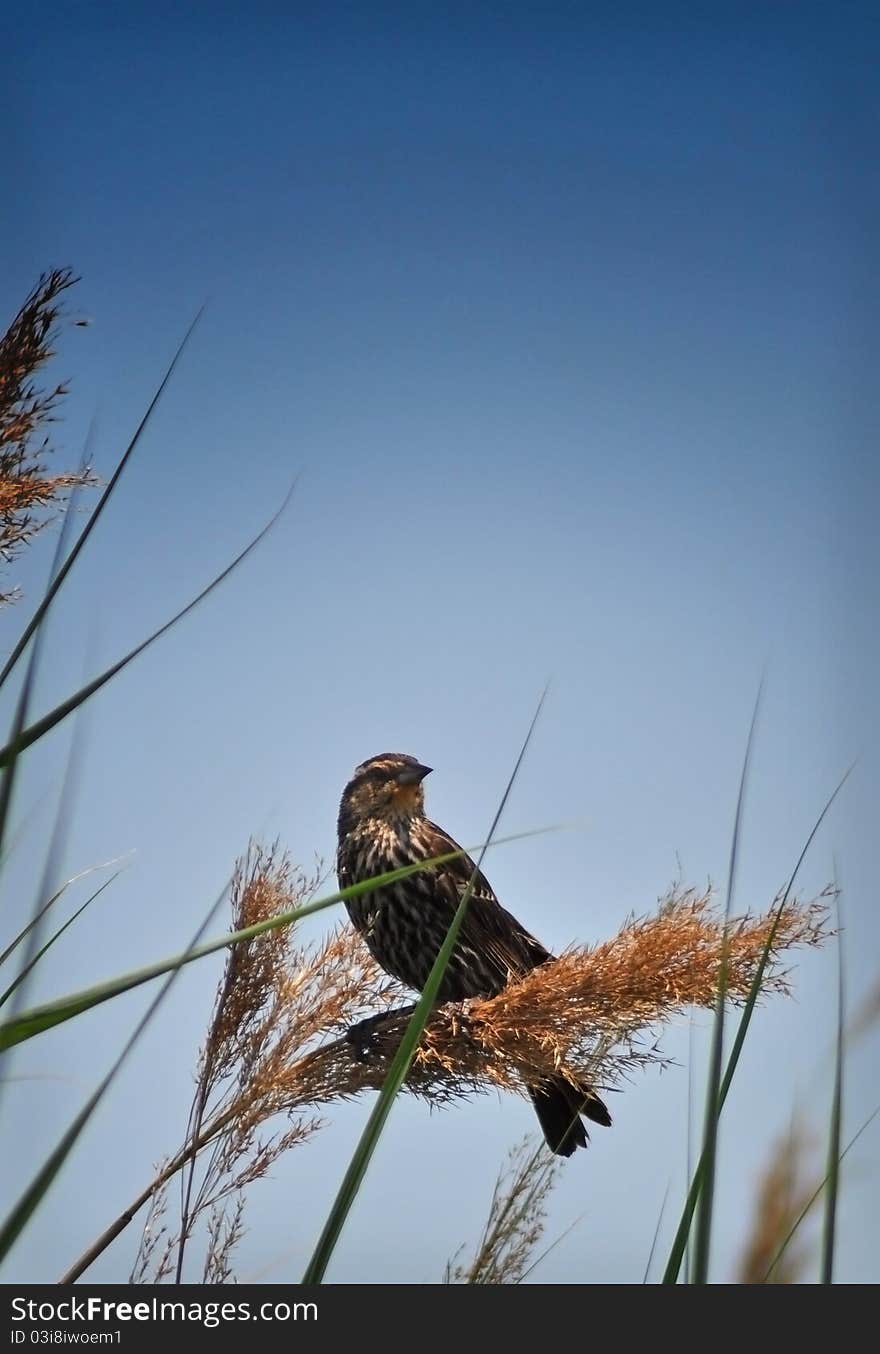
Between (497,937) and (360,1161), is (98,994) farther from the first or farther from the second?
(497,937)

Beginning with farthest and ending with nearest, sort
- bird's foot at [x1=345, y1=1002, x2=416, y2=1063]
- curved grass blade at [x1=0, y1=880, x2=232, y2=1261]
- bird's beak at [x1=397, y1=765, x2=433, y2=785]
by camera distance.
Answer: bird's beak at [x1=397, y1=765, x2=433, y2=785], bird's foot at [x1=345, y1=1002, x2=416, y2=1063], curved grass blade at [x1=0, y1=880, x2=232, y2=1261]

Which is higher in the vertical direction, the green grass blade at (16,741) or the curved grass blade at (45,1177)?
the green grass blade at (16,741)

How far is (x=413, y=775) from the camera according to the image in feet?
11.3

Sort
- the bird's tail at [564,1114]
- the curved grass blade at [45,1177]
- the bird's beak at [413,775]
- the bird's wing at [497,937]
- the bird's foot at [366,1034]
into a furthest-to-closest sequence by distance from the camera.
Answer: the bird's beak at [413,775] < the bird's wing at [497,937] < the bird's tail at [564,1114] < the bird's foot at [366,1034] < the curved grass blade at [45,1177]

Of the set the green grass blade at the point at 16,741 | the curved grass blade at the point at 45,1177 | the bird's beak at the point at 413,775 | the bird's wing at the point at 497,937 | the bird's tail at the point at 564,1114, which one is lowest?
the curved grass blade at the point at 45,1177

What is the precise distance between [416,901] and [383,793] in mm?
345

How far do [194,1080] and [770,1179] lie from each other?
831 millimetres

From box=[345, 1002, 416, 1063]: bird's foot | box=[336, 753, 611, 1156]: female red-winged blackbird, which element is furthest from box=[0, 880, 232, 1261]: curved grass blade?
box=[336, 753, 611, 1156]: female red-winged blackbird

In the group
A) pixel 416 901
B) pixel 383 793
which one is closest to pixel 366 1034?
pixel 416 901

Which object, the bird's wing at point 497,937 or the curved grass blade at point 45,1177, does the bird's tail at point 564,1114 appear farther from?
the curved grass blade at point 45,1177

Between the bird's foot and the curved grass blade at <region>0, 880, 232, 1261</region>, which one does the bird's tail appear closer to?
the bird's foot

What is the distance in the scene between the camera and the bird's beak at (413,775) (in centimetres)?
342

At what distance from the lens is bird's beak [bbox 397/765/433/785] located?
3424 millimetres

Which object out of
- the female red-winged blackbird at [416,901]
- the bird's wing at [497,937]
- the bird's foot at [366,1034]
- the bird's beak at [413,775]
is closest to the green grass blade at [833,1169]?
the bird's foot at [366,1034]
